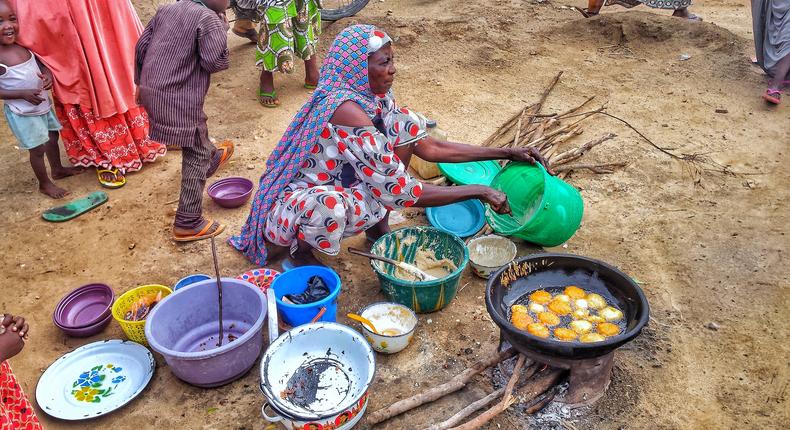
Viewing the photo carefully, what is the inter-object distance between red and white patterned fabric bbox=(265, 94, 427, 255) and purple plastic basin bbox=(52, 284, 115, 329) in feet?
3.09

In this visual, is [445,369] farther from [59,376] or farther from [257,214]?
[59,376]

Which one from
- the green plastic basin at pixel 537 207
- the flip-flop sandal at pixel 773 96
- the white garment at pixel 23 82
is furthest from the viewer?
the flip-flop sandal at pixel 773 96

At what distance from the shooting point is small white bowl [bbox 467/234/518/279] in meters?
3.37

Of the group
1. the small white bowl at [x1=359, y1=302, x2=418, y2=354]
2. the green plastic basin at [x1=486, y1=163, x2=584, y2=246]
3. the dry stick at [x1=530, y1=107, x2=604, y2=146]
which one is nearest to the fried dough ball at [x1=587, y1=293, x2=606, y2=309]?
the green plastic basin at [x1=486, y1=163, x2=584, y2=246]

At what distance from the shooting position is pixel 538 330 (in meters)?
2.50

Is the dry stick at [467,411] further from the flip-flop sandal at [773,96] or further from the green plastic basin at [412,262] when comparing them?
the flip-flop sandal at [773,96]

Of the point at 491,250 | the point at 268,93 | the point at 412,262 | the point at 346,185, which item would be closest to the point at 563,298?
the point at 491,250

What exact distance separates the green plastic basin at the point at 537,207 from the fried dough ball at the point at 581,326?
2.17ft

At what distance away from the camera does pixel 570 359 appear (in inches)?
87.0

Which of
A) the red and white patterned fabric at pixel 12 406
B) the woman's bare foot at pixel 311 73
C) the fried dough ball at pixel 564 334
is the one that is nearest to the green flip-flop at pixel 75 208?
the red and white patterned fabric at pixel 12 406

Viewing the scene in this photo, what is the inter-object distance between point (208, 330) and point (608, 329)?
193 centimetres

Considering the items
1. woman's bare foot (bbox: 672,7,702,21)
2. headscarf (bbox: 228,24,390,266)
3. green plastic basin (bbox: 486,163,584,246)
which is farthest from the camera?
woman's bare foot (bbox: 672,7,702,21)

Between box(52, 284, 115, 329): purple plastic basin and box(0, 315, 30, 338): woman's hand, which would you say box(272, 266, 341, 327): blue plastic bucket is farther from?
box(0, 315, 30, 338): woman's hand

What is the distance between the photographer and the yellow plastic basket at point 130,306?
106 inches
